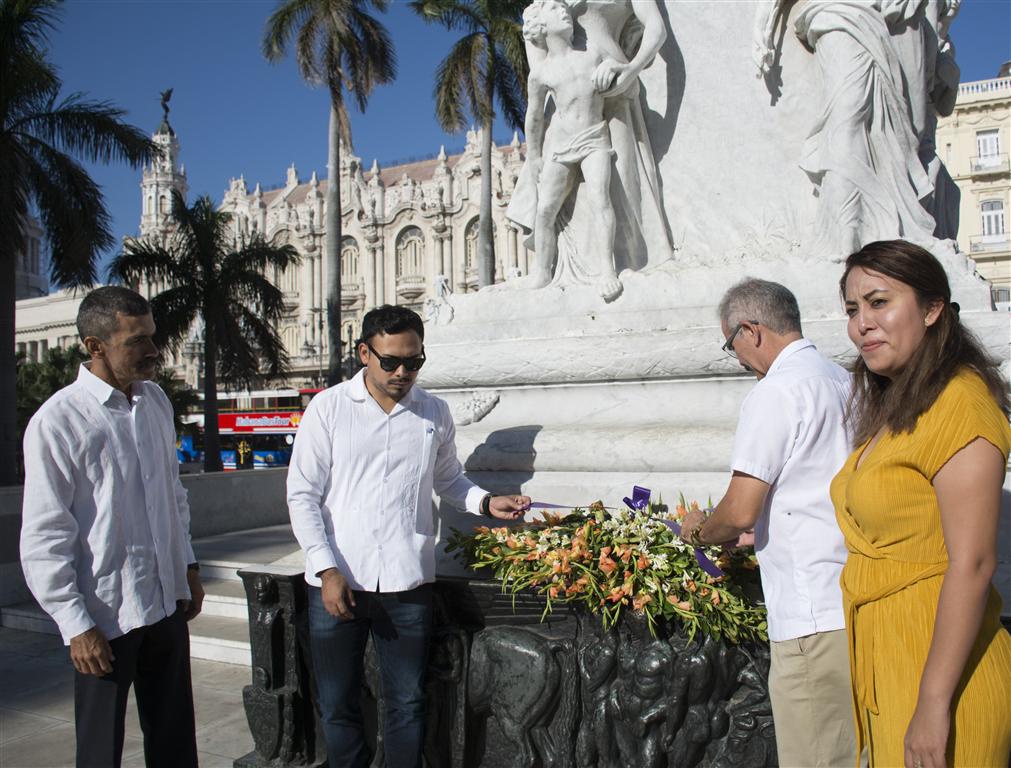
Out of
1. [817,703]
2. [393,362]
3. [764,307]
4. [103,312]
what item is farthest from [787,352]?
[103,312]

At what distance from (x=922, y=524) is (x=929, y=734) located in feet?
1.31

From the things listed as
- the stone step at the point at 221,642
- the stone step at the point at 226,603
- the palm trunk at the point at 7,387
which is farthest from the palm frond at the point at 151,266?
the stone step at the point at 221,642

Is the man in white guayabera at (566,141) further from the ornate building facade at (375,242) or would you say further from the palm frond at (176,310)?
the ornate building facade at (375,242)

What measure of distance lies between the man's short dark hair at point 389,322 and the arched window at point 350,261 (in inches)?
2601

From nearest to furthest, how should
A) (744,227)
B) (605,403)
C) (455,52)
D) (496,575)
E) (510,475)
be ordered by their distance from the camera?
(496,575) → (510,475) → (605,403) → (744,227) → (455,52)

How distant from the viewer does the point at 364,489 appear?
9.44ft

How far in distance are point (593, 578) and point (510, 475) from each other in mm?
1321

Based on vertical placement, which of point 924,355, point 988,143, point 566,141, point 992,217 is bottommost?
point 924,355

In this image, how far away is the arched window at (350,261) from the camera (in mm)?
67938

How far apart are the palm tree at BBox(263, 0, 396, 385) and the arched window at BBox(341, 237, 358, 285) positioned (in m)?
46.8

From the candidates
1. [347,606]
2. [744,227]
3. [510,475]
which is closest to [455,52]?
[744,227]

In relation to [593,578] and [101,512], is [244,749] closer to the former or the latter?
[101,512]

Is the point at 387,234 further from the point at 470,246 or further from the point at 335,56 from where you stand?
the point at 335,56

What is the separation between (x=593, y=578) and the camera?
2836 mm
